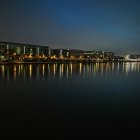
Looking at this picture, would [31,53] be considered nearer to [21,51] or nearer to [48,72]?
[21,51]

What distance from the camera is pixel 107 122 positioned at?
10016 millimetres

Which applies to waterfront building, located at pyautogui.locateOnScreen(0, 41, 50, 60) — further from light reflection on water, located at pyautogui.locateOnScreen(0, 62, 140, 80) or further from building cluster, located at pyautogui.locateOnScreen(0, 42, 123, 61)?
light reflection on water, located at pyautogui.locateOnScreen(0, 62, 140, 80)

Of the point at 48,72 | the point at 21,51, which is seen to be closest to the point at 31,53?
the point at 21,51

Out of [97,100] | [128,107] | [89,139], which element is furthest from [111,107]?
[89,139]

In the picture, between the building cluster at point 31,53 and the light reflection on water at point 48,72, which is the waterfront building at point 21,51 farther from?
the light reflection on water at point 48,72

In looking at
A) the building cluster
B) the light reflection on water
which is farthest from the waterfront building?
the light reflection on water

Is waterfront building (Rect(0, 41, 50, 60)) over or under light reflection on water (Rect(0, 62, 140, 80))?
over

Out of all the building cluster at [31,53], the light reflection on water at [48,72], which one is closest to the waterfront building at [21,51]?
the building cluster at [31,53]

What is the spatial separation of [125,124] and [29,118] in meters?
4.35

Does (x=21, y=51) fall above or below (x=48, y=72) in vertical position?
above

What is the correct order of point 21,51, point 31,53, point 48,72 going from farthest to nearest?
point 31,53 → point 21,51 → point 48,72

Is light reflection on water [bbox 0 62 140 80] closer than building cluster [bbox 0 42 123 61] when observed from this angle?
Yes

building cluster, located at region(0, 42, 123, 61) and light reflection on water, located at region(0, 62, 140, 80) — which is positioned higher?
building cluster, located at region(0, 42, 123, 61)

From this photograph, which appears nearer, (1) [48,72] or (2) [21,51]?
(1) [48,72]
